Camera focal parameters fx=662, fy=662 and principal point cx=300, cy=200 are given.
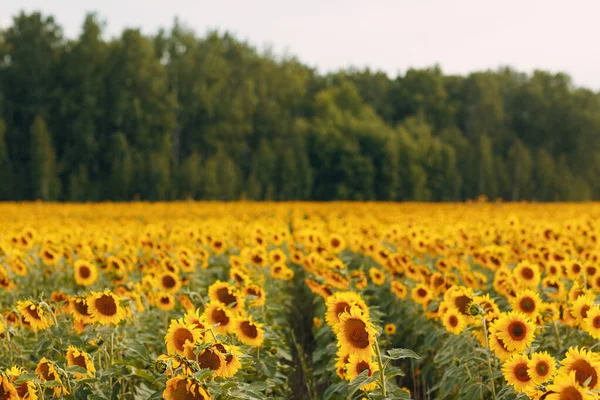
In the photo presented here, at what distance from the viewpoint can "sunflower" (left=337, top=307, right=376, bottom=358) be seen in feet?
9.07

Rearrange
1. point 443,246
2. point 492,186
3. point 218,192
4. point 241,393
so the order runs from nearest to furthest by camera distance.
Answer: point 241,393 → point 443,246 → point 218,192 → point 492,186

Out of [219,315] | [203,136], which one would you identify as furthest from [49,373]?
[203,136]

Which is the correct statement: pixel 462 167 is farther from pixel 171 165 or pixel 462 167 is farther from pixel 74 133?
pixel 74 133

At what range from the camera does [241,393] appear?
2777mm

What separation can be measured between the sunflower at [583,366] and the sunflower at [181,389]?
1310 millimetres

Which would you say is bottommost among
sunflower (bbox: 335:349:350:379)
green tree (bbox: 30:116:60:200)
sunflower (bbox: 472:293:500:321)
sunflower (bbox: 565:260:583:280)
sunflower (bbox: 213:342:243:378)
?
sunflower (bbox: 335:349:350:379)

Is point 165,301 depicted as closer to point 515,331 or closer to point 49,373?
point 49,373

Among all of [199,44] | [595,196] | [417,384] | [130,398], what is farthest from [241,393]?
[595,196]

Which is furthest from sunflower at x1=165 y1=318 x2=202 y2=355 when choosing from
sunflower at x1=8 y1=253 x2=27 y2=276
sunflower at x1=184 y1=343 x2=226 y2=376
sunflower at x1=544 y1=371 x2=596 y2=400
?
sunflower at x1=8 y1=253 x2=27 y2=276

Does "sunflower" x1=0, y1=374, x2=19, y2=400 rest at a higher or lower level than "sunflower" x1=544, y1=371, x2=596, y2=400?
lower

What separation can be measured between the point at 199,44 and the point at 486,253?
140 ft

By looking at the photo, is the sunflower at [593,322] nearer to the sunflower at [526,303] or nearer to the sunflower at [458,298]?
the sunflower at [526,303]

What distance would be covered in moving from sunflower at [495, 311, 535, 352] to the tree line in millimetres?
31256

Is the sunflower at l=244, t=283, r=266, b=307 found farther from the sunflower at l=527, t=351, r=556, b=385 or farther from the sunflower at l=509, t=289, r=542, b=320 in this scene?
the sunflower at l=527, t=351, r=556, b=385
